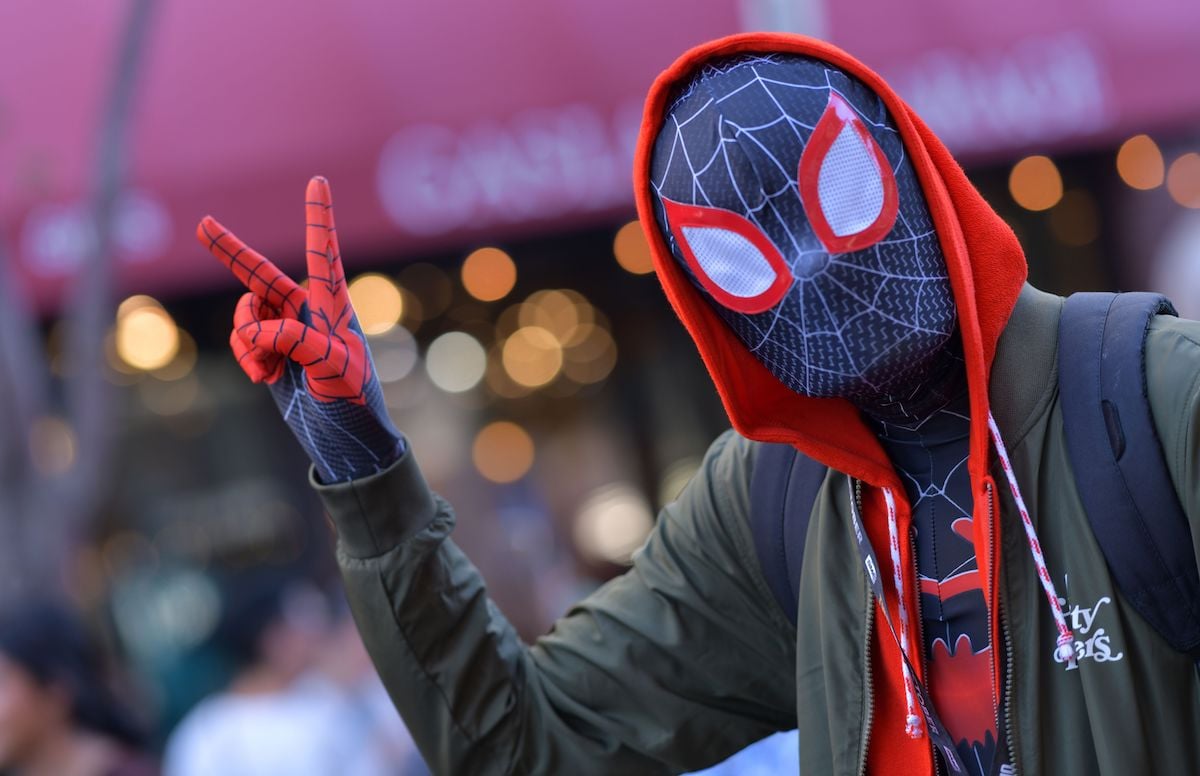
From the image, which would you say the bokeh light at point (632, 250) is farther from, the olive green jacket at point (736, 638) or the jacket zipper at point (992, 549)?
the jacket zipper at point (992, 549)

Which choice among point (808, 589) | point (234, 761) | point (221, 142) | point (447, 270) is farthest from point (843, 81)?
point (447, 270)

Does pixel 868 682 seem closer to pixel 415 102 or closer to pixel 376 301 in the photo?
pixel 415 102

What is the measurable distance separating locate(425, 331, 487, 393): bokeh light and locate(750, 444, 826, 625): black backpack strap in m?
5.73

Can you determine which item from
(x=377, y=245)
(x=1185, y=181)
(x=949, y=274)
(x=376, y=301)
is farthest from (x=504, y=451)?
(x=949, y=274)

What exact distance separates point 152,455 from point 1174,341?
6.52 metres

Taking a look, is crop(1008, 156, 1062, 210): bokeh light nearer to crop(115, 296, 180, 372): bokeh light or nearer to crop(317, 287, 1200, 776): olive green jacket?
crop(115, 296, 180, 372): bokeh light

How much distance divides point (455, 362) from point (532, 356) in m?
0.66

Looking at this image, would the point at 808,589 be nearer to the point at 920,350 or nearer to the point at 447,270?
the point at 920,350

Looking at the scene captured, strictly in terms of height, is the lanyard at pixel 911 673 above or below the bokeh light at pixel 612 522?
A: above

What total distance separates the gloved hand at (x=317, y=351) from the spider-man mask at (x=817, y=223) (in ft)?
1.51

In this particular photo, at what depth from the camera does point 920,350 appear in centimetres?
168

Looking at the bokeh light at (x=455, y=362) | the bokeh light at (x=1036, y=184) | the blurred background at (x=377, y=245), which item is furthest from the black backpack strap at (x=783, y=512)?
the bokeh light at (x=1036, y=184)

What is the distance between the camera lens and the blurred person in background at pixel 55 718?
3479 mm

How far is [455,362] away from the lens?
790 centimetres
